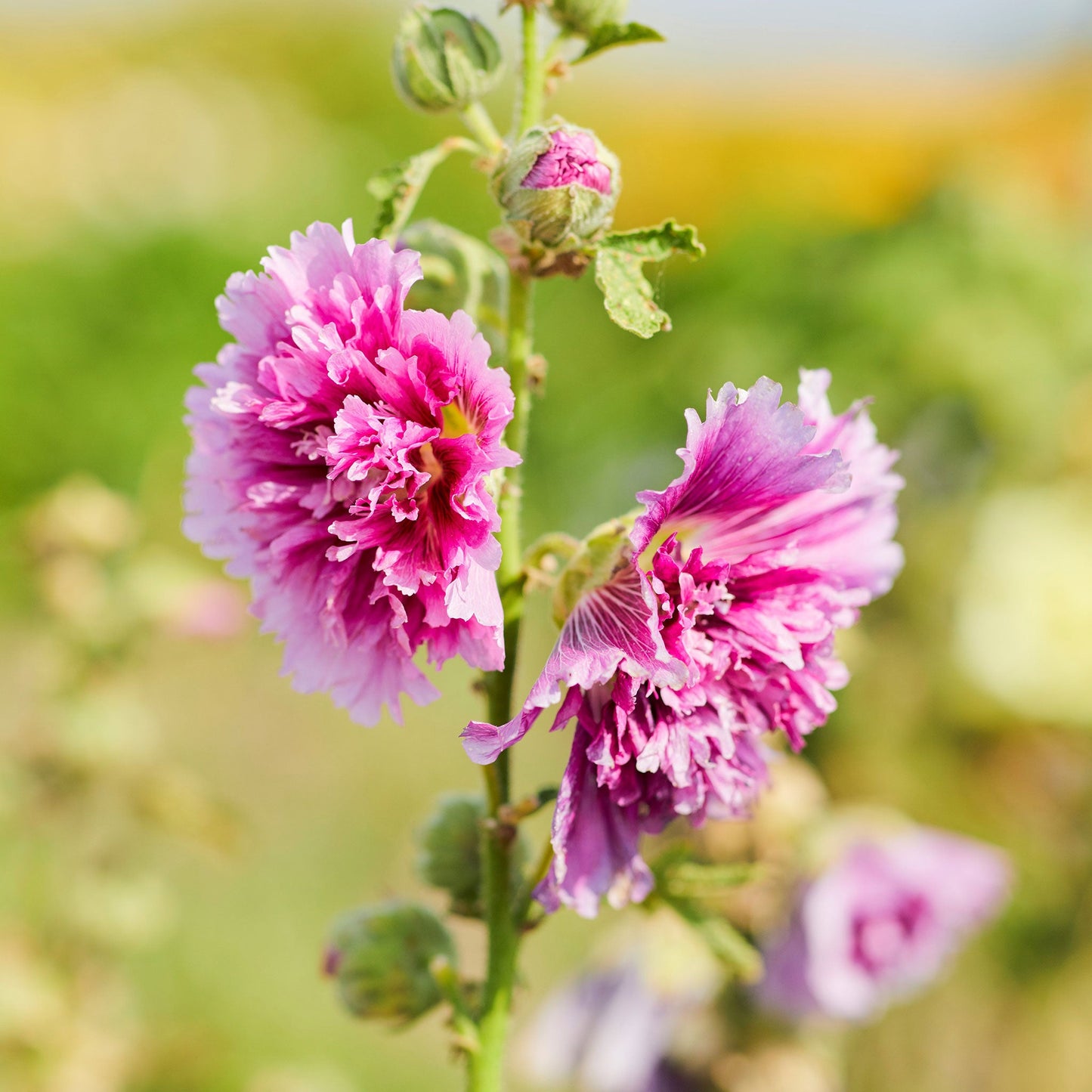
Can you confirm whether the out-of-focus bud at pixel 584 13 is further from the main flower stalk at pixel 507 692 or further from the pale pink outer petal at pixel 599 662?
the pale pink outer petal at pixel 599 662

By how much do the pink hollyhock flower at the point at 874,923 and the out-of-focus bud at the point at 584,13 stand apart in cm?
99

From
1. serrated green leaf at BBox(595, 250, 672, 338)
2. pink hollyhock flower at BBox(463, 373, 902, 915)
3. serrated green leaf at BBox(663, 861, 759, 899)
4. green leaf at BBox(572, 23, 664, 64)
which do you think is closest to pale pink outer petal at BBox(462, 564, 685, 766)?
pink hollyhock flower at BBox(463, 373, 902, 915)

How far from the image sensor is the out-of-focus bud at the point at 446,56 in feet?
2.80

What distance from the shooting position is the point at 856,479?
847 mm

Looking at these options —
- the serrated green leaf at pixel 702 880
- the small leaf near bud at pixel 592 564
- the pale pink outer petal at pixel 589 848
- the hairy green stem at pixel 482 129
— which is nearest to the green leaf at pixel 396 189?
the hairy green stem at pixel 482 129

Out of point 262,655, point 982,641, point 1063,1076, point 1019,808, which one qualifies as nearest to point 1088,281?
point 982,641

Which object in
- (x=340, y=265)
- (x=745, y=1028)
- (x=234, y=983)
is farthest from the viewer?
(x=234, y=983)

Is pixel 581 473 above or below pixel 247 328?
above

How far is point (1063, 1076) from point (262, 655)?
3.44 meters

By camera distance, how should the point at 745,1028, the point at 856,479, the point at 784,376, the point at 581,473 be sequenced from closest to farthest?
the point at 856,479 → the point at 745,1028 → the point at 784,376 → the point at 581,473

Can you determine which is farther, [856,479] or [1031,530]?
[1031,530]

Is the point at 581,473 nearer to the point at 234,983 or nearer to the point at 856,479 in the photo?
the point at 234,983

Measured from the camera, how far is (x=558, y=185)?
2.44ft

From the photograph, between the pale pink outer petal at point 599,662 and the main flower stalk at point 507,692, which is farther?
the main flower stalk at point 507,692
